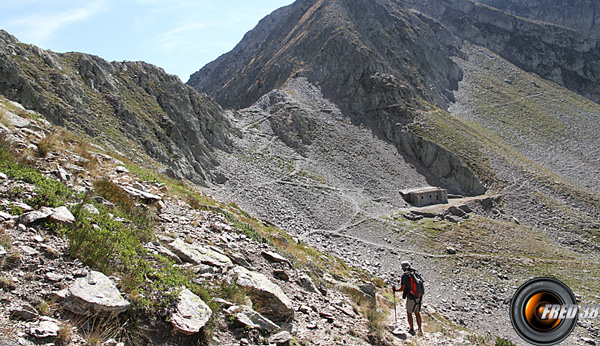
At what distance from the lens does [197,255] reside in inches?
319

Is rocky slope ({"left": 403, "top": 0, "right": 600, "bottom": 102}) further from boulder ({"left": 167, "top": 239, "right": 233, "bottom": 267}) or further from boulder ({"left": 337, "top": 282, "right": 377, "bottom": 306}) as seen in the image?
boulder ({"left": 167, "top": 239, "right": 233, "bottom": 267})

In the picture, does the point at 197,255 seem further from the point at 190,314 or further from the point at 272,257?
the point at 272,257

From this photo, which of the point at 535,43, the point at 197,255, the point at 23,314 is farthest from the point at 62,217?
the point at 535,43

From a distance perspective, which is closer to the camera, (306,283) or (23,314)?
(23,314)

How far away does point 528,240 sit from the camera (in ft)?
129

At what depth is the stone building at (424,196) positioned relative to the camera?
163ft

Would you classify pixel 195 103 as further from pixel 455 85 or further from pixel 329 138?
pixel 455 85

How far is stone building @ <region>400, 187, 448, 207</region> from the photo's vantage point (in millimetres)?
49688

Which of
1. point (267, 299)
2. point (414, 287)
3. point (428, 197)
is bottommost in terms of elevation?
point (428, 197)

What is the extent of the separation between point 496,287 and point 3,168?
112 feet

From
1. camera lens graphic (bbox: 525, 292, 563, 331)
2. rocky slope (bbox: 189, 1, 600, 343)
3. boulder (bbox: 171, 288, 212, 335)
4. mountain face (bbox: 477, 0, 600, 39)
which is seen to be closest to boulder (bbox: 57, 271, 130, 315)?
boulder (bbox: 171, 288, 212, 335)

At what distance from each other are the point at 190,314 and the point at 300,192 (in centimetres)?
3946

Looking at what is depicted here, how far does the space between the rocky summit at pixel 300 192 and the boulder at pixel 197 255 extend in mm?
76

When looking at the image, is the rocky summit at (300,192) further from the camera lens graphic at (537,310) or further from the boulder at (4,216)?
the camera lens graphic at (537,310)
